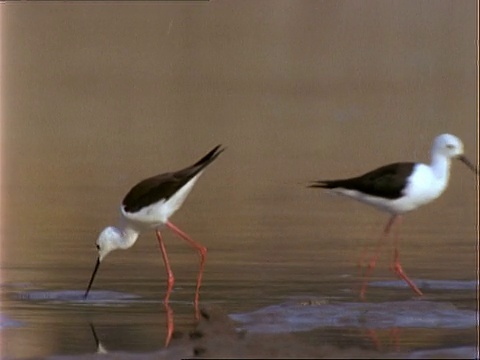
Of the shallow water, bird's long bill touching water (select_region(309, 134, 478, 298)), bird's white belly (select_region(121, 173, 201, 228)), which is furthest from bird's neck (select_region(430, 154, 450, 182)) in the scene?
bird's white belly (select_region(121, 173, 201, 228))

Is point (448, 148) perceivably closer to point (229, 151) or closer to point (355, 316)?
point (355, 316)

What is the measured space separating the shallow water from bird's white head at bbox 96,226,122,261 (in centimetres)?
21

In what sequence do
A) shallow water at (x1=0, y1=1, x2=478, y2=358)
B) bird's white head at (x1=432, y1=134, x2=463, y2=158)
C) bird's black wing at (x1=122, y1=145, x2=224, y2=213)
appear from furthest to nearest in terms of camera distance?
bird's white head at (x1=432, y1=134, x2=463, y2=158), bird's black wing at (x1=122, y1=145, x2=224, y2=213), shallow water at (x1=0, y1=1, x2=478, y2=358)

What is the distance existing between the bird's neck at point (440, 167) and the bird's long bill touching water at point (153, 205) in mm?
1440

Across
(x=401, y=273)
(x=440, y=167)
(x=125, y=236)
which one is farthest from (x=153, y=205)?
(x=440, y=167)

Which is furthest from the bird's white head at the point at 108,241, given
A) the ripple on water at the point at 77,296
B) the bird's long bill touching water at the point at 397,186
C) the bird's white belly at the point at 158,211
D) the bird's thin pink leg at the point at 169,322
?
the bird's long bill touching water at the point at 397,186

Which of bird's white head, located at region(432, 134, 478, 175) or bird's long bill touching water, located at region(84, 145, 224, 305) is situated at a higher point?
bird's white head, located at region(432, 134, 478, 175)

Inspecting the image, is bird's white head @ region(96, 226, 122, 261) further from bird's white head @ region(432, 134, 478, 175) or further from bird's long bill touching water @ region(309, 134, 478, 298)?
bird's white head @ region(432, 134, 478, 175)

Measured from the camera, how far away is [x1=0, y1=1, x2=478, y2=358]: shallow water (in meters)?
9.23

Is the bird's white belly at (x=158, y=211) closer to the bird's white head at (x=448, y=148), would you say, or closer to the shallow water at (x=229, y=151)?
the shallow water at (x=229, y=151)

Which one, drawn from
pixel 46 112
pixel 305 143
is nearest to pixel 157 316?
pixel 305 143

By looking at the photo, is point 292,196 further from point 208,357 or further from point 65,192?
point 208,357

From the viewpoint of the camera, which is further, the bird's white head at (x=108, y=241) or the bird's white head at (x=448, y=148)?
the bird's white head at (x=448, y=148)

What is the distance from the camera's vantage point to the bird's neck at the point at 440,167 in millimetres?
10273
